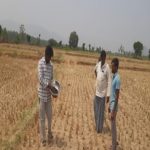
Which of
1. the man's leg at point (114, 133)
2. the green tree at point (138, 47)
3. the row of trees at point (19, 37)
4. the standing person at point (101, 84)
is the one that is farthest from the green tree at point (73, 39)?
the man's leg at point (114, 133)

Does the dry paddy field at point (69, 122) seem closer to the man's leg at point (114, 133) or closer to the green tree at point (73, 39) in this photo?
the man's leg at point (114, 133)

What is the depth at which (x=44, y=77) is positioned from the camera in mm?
8070

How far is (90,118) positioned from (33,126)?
2.10 meters

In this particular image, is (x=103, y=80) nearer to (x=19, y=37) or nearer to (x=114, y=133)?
(x=114, y=133)

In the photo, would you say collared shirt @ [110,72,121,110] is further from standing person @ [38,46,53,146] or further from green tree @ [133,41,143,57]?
green tree @ [133,41,143,57]

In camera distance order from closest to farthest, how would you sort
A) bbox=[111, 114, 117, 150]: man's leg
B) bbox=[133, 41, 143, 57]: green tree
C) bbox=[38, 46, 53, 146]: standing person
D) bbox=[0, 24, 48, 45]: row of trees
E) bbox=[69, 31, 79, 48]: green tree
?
bbox=[111, 114, 117, 150]: man's leg < bbox=[38, 46, 53, 146]: standing person < bbox=[0, 24, 48, 45]: row of trees < bbox=[133, 41, 143, 57]: green tree < bbox=[69, 31, 79, 48]: green tree

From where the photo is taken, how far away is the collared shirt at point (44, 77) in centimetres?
804

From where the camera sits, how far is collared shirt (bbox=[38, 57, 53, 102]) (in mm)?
8039

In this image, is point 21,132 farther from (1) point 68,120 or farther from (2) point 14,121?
(1) point 68,120

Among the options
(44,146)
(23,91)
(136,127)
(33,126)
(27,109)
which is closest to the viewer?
(44,146)

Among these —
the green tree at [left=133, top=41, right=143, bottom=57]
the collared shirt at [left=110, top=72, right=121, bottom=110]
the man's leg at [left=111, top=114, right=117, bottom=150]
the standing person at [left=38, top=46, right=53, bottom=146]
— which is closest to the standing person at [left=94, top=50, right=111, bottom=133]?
the collared shirt at [left=110, top=72, right=121, bottom=110]

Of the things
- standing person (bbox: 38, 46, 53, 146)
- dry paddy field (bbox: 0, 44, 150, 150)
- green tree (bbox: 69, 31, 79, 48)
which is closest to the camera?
standing person (bbox: 38, 46, 53, 146)

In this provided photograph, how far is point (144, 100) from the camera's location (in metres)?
16.5

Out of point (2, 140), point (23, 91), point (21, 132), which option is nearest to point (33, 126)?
point (21, 132)
